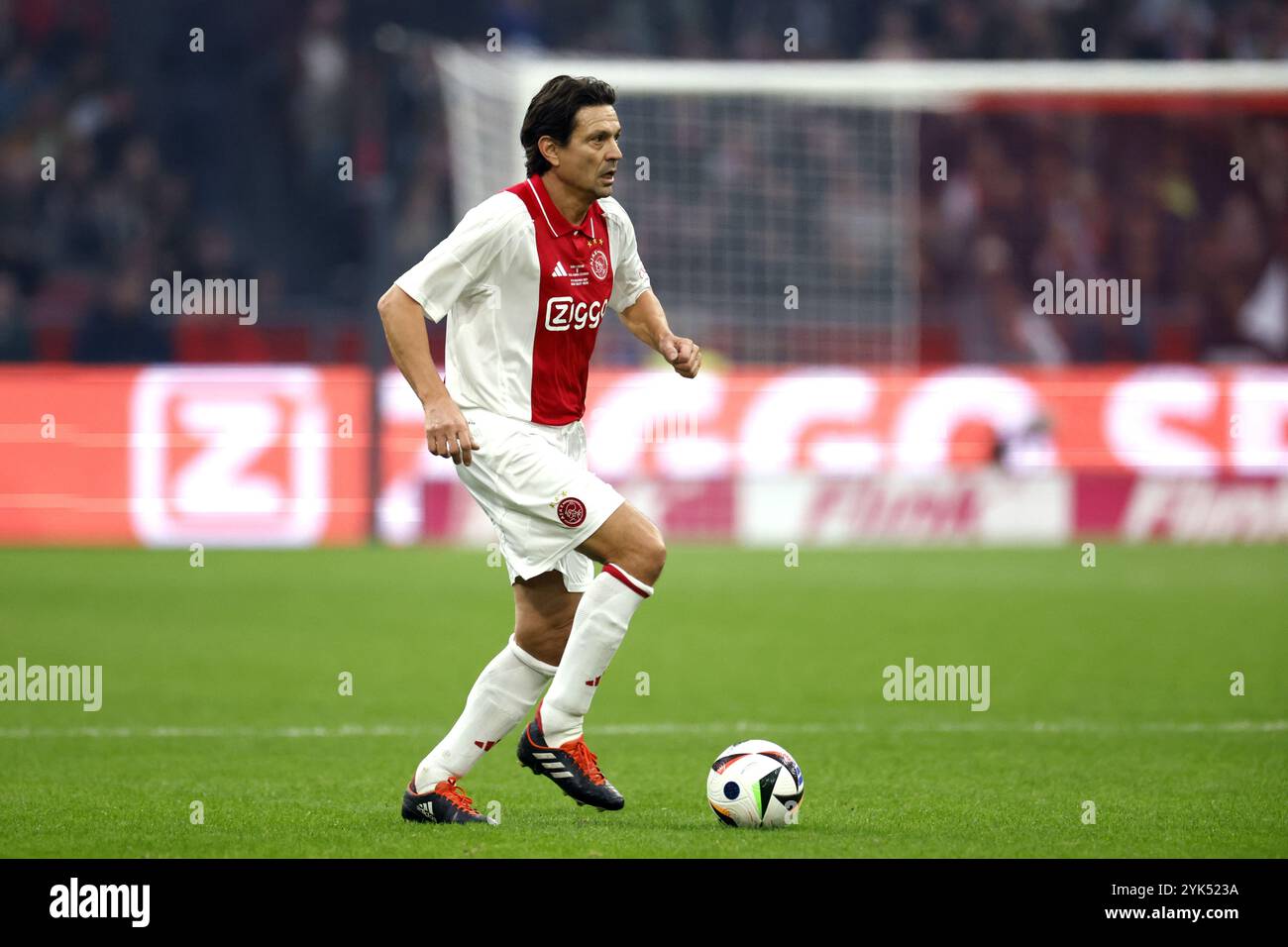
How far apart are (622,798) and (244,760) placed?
6.41 ft

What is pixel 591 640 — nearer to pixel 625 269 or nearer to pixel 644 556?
pixel 644 556

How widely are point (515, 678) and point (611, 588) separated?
0.47 m

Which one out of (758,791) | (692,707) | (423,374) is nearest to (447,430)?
(423,374)

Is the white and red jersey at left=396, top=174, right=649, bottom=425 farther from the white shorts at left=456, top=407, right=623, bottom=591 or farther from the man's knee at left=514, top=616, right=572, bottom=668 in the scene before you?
the man's knee at left=514, top=616, right=572, bottom=668

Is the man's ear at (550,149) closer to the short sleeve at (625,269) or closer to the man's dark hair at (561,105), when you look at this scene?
the man's dark hair at (561,105)

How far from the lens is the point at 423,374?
18.7ft

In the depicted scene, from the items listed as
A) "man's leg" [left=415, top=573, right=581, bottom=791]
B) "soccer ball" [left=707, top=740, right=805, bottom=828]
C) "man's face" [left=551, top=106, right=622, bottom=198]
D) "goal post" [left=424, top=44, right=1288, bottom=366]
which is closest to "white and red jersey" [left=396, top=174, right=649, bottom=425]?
"man's face" [left=551, top=106, right=622, bottom=198]

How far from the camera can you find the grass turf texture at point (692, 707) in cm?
584

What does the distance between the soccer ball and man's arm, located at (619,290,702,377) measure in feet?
4.02

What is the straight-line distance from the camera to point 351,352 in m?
18.4

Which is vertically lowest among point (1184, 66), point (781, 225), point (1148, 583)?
point (1148, 583)

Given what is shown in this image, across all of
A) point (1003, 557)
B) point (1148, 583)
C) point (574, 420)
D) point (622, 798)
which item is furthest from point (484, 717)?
point (1003, 557)

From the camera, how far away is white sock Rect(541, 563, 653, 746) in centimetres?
582
